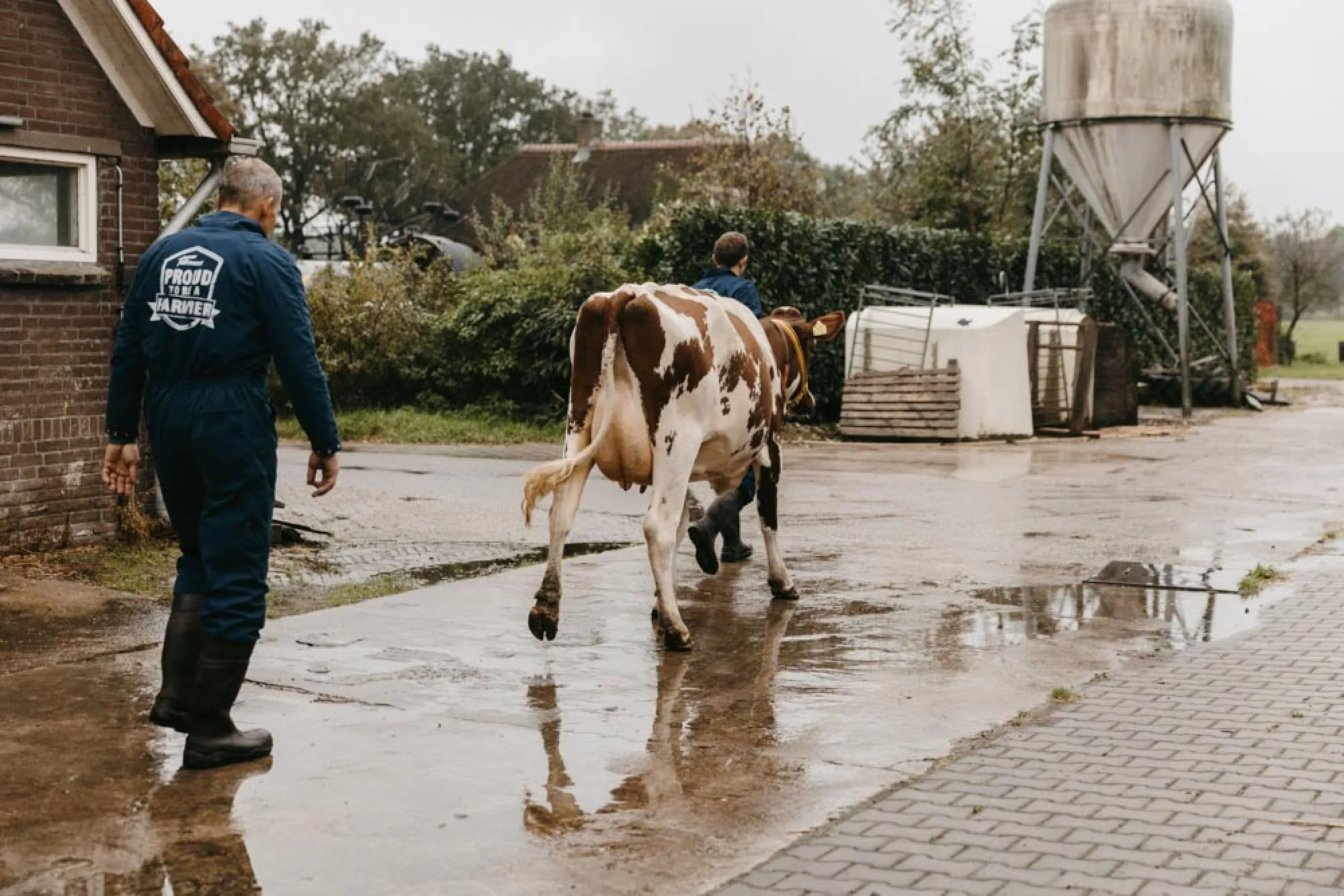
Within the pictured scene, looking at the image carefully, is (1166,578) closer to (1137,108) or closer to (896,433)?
(896,433)

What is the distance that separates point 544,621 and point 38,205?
16.9 feet

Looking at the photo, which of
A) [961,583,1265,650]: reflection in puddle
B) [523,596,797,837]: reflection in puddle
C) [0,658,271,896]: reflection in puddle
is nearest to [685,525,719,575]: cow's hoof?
[523,596,797,837]: reflection in puddle

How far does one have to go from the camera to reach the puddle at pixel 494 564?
1061 centimetres

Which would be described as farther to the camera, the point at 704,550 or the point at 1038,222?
the point at 1038,222

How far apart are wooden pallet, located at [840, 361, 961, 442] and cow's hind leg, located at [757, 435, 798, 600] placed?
13510 mm

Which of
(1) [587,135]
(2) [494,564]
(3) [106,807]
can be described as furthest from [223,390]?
(1) [587,135]

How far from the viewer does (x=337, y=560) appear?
36.9ft

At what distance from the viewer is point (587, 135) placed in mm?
63562

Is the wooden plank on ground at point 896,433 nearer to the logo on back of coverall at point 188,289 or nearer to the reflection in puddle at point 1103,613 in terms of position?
the reflection in puddle at point 1103,613

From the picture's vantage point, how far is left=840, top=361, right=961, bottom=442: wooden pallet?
23047mm

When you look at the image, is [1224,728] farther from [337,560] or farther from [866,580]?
[337,560]

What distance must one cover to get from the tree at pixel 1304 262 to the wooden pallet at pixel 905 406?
139 feet

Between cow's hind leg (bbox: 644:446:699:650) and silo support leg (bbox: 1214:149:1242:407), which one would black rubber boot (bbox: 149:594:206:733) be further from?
silo support leg (bbox: 1214:149:1242:407)

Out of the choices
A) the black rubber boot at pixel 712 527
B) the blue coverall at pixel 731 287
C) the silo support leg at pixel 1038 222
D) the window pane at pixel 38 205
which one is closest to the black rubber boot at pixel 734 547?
the black rubber boot at pixel 712 527
